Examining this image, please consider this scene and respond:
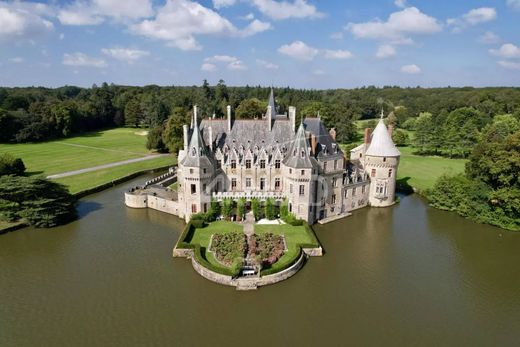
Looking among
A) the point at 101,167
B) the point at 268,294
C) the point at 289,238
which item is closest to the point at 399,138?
the point at 289,238

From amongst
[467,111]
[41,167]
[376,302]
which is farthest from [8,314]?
[467,111]

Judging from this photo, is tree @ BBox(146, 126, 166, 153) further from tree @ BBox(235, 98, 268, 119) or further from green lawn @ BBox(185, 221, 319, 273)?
green lawn @ BBox(185, 221, 319, 273)

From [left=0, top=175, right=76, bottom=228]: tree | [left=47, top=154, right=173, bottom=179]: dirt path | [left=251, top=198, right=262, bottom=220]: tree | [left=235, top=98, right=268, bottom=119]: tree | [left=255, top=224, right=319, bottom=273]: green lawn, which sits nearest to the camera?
[left=255, top=224, right=319, bottom=273]: green lawn

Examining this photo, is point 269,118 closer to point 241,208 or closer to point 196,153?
point 196,153

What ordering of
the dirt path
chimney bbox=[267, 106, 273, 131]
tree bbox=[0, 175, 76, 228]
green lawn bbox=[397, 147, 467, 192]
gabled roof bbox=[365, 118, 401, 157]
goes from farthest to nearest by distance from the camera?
the dirt path → green lawn bbox=[397, 147, 467, 192] → gabled roof bbox=[365, 118, 401, 157] → chimney bbox=[267, 106, 273, 131] → tree bbox=[0, 175, 76, 228]

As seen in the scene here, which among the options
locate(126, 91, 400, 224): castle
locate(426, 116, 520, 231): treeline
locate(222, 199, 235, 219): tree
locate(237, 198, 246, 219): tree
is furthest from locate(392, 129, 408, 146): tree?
locate(222, 199, 235, 219): tree
